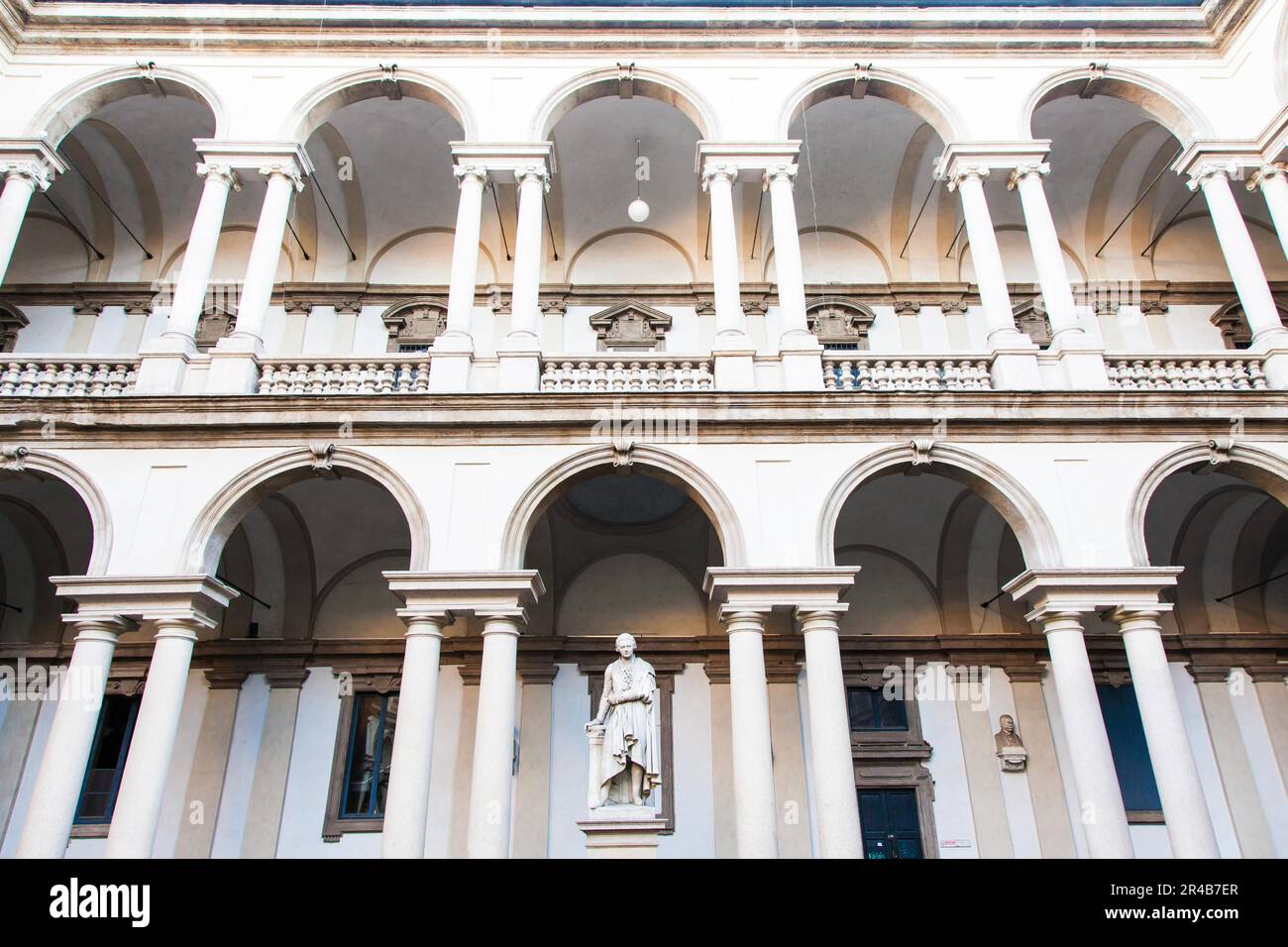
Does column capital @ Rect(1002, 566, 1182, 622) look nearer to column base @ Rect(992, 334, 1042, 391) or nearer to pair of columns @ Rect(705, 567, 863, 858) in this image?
pair of columns @ Rect(705, 567, 863, 858)

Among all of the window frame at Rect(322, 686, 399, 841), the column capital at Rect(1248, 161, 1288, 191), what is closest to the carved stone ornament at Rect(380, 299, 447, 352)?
the window frame at Rect(322, 686, 399, 841)

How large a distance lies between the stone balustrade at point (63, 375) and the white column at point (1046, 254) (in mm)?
11567

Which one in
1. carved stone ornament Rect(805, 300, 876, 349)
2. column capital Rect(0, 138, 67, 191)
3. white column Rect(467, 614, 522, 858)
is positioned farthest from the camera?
carved stone ornament Rect(805, 300, 876, 349)

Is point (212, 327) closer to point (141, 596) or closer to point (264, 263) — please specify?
point (264, 263)

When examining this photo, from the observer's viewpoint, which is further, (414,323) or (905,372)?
(414,323)

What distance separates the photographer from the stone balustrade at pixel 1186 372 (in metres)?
11.4

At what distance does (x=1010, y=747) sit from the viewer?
1281cm

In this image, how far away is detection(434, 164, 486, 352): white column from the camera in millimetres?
11625

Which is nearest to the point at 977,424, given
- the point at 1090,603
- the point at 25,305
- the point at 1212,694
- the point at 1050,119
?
the point at 1090,603

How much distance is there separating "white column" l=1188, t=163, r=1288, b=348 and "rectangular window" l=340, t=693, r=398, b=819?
13.2 metres

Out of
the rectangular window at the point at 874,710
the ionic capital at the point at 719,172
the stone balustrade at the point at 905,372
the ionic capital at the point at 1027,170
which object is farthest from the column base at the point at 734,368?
the rectangular window at the point at 874,710

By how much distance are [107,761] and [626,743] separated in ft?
29.2

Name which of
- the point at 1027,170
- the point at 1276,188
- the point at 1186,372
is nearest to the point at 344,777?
the point at 1186,372

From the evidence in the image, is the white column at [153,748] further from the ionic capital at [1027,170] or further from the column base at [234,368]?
the ionic capital at [1027,170]
